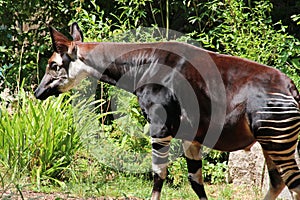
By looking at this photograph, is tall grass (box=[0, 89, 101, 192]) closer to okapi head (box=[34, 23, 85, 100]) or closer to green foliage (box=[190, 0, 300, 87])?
okapi head (box=[34, 23, 85, 100])

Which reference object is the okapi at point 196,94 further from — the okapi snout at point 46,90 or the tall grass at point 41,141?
the tall grass at point 41,141

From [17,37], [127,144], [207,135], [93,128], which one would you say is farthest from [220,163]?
[17,37]

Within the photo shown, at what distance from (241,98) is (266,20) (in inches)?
124

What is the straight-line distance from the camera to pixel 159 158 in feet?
16.1

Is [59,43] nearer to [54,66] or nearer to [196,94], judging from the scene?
[54,66]

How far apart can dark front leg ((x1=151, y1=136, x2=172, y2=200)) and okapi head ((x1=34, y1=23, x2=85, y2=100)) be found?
936 mm

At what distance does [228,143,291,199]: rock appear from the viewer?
6652 mm

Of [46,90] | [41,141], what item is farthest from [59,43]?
[41,141]

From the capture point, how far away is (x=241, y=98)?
4488 mm

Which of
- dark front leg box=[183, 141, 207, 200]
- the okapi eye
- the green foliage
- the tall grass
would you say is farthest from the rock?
the okapi eye

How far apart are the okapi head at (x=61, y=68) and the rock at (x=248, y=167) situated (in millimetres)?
2408

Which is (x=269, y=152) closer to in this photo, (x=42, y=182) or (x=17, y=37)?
(x=42, y=182)

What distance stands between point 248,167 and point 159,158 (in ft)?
6.99

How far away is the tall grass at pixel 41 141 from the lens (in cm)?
654
